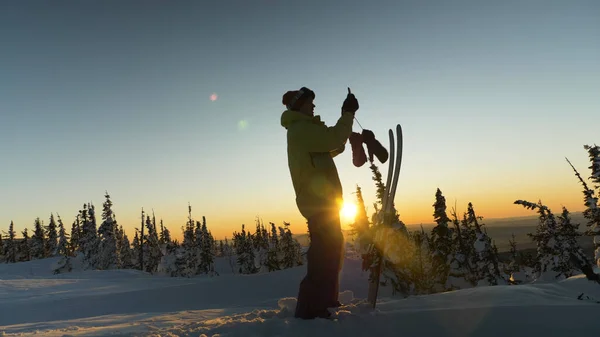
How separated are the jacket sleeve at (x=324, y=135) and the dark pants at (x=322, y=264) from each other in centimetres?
78

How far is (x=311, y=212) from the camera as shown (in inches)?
166

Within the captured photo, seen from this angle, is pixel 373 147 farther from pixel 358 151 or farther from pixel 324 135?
pixel 324 135

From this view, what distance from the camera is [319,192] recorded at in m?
4.22

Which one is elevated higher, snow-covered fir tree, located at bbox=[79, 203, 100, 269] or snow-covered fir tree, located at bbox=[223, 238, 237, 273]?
snow-covered fir tree, located at bbox=[79, 203, 100, 269]

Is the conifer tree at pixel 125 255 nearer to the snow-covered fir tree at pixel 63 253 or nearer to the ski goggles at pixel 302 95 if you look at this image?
the snow-covered fir tree at pixel 63 253

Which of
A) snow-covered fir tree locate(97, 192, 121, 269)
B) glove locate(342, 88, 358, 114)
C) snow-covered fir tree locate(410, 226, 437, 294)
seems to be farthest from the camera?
snow-covered fir tree locate(97, 192, 121, 269)

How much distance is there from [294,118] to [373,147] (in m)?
1.03

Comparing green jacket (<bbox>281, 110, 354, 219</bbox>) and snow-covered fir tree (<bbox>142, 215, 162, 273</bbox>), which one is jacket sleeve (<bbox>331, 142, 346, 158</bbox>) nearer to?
Answer: green jacket (<bbox>281, 110, 354, 219</bbox>)

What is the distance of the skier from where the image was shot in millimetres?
4090

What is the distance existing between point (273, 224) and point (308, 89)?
252ft

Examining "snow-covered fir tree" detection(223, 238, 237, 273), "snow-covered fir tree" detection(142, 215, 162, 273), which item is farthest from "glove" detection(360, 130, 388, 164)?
"snow-covered fir tree" detection(223, 238, 237, 273)

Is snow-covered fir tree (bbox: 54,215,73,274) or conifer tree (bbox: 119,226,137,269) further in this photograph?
conifer tree (bbox: 119,226,137,269)

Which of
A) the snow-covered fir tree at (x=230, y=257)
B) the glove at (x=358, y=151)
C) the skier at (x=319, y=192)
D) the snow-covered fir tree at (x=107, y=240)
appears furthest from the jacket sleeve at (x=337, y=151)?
the snow-covered fir tree at (x=230, y=257)

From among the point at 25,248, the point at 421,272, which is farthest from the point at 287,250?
the point at 25,248
